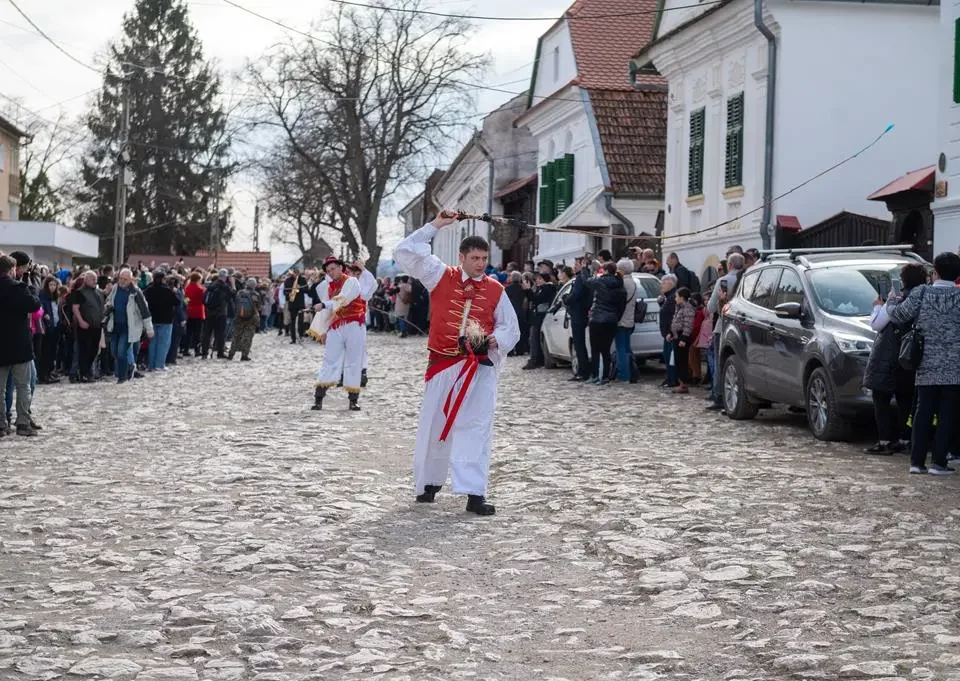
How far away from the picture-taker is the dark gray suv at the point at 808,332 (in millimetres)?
14156

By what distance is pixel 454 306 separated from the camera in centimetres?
1048

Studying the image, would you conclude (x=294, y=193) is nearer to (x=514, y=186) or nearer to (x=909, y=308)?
(x=514, y=186)

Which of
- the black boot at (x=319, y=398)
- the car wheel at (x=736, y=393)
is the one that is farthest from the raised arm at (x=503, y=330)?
the black boot at (x=319, y=398)

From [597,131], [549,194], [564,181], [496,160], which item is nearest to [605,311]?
[597,131]

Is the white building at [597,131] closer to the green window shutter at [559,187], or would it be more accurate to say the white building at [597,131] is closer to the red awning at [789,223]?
the green window shutter at [559,187]

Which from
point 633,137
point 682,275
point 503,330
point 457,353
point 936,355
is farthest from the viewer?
point 633,137

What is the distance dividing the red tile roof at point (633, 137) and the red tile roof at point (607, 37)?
0.40 meters

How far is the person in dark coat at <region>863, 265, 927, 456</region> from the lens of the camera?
41.8 ft

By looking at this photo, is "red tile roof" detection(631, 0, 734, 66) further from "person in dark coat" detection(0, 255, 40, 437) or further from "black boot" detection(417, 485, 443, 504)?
"black boot" detection(417, 485, 443, 504)

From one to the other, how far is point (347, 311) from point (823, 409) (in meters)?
6.25

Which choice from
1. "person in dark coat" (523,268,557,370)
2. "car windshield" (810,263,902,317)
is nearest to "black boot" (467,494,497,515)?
"car windshield" (810,263,902,317)

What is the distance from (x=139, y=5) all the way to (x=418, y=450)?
67.3 metres

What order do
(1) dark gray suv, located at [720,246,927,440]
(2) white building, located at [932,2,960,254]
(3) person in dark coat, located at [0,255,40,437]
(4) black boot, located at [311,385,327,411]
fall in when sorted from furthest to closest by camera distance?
(2) white building, located at [932,2,960,254] → (4) black boot, located at [311,385,327,411] → (3) person in dark coat, located at [0,255,40,437] → (1) dark gray suv, located at [720,246,927,440]

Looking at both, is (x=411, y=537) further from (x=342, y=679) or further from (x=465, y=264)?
(x=342, y=679)
